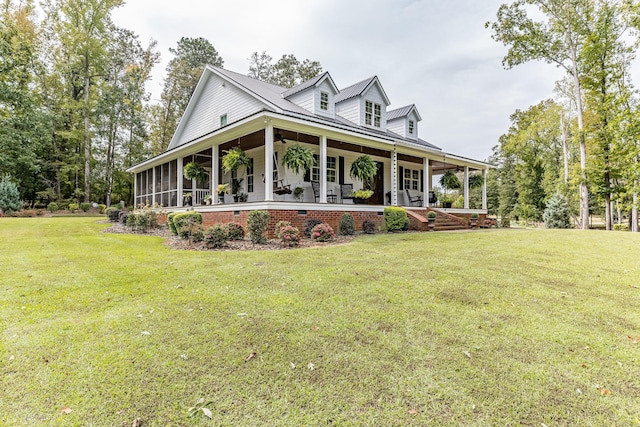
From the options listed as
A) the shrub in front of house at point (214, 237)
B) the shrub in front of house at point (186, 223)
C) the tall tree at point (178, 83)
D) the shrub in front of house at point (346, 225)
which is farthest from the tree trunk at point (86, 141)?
the shrub in front of house at point (346, 225)

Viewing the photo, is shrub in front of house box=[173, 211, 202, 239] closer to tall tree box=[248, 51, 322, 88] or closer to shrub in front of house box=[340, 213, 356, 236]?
shrub in front of house box=[340, 213, 356, 236]

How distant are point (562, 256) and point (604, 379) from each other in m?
5.43

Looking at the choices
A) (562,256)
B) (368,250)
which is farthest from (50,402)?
(562,256)

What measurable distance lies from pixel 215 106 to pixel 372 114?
850 centimetres

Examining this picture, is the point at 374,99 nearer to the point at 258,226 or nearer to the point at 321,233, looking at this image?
the point at 321,233

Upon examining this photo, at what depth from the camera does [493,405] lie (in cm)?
209

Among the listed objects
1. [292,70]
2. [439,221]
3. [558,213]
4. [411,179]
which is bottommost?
[439,221]

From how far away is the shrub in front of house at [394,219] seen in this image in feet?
39.0

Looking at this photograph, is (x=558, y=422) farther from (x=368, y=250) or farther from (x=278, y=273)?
(x=368, y=250)

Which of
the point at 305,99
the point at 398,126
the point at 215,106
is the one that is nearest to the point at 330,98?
the point at 305,99

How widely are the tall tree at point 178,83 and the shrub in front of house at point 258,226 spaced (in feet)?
92.5

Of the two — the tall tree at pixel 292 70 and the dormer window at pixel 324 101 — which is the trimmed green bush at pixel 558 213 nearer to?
the dormer window at pixel 324 101

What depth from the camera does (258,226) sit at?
8.59 metres

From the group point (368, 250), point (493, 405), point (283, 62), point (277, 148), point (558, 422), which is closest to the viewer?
point (558, 422)
